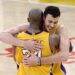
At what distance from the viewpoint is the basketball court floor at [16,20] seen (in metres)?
6.18

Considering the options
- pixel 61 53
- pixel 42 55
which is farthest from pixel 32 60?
pixel 61 53

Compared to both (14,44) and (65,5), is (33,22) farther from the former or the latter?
(65,5)

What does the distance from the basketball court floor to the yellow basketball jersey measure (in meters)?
3.21

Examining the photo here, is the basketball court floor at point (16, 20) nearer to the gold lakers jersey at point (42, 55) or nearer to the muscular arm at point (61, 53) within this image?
the gold lakers jersey at point (42, 55)

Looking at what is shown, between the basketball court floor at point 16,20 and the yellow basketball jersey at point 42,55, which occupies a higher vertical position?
the yellow basketball jersey at point 42,55

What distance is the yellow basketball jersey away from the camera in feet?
8.11

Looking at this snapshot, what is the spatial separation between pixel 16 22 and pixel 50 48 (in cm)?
761

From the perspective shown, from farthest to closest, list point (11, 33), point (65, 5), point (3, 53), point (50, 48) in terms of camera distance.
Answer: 1. point (65, 5)
2. point (3, 53)
3. point (11, 33)
4. point (50, 48)

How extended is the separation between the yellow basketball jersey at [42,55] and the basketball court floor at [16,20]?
126 inches

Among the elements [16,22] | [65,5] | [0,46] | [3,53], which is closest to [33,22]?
[3,53]

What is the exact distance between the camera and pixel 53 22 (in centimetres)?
252

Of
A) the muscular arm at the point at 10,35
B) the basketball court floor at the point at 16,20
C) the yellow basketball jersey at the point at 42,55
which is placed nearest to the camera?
the yellow basketball jersey at the point at 42,55

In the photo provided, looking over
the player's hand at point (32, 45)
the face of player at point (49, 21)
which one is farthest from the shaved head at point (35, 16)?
the player's hand at point (32, 45)

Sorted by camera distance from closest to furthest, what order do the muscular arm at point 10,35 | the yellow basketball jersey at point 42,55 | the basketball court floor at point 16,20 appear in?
the yellow basketball jersey at point 42,55 → the muscular arm at point 10,35 → the basketball court floor at point 16,20
